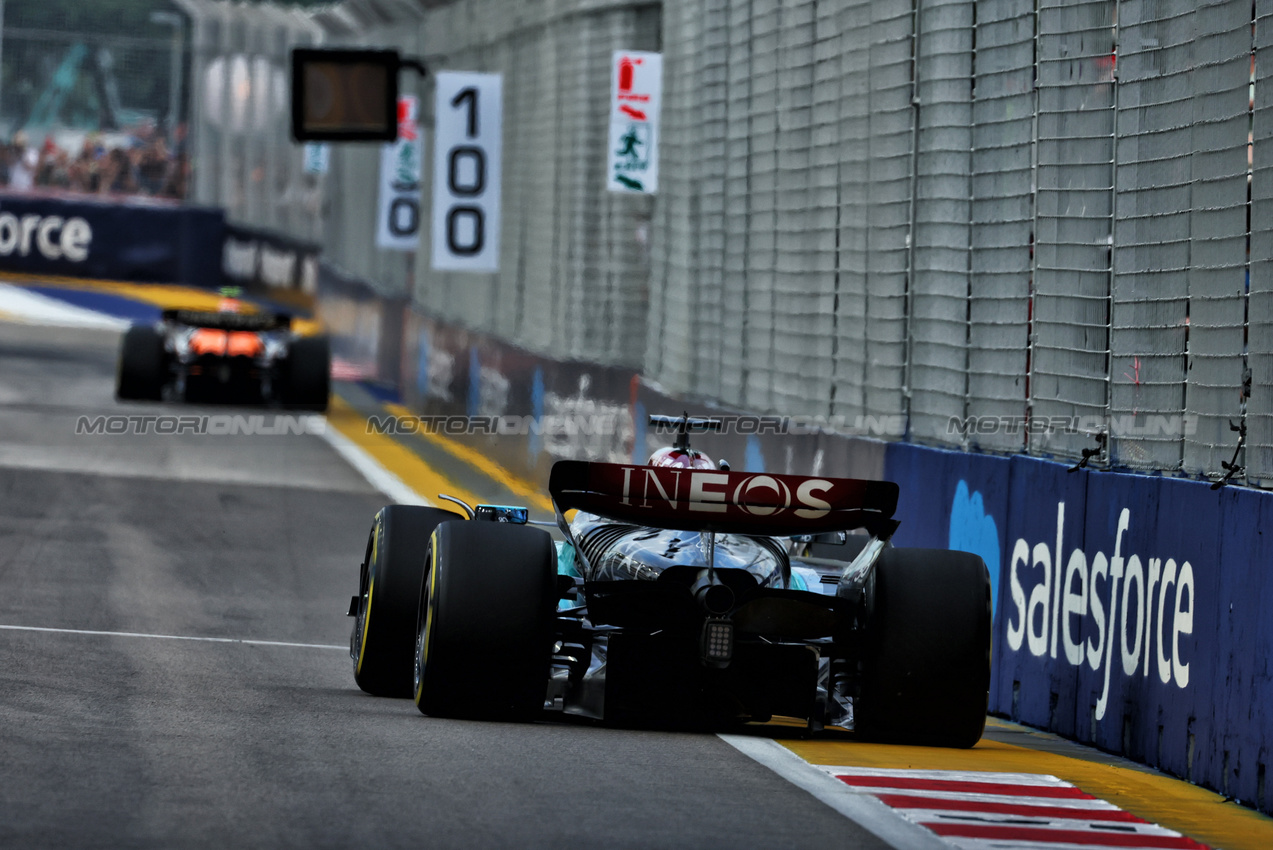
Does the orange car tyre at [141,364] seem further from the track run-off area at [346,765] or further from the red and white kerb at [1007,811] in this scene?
the red and white kerb at [1007,811]

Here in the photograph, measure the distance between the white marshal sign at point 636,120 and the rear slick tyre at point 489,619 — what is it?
33.7 feet

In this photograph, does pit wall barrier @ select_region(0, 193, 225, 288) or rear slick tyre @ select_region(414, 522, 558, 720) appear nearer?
rear slick tyre @ select_region(414, 522, 558, 720)

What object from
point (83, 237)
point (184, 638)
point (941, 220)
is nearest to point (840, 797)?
point (184, 638)

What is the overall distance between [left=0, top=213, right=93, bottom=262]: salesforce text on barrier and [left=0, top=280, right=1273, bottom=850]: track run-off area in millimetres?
28846

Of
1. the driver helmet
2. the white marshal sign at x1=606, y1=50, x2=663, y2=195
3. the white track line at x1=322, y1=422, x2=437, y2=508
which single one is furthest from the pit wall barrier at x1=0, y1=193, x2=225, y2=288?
the driver helmet

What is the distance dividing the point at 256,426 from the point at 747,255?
344 inches

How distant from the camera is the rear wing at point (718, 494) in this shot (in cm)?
831

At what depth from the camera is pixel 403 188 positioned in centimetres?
2788

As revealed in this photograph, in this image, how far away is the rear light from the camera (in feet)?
26.8

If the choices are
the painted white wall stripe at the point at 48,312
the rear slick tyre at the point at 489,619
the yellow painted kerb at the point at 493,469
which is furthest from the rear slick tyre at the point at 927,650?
the painted white wall stripe at the point at 48,312

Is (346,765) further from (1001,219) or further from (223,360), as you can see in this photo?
(223,360)

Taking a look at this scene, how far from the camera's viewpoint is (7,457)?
63.1ft

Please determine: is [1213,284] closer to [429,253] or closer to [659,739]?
[659,739]

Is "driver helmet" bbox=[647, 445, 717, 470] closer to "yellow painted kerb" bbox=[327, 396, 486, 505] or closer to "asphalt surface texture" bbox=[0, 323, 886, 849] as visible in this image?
"asphalt surface texture" bbox=[0, 323, 886, 849]
